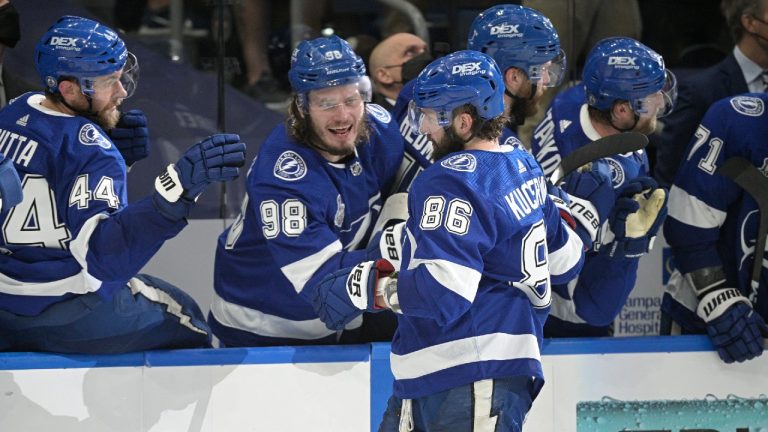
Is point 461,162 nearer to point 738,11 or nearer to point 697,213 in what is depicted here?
point 697,213

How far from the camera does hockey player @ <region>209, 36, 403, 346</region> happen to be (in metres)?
3.53

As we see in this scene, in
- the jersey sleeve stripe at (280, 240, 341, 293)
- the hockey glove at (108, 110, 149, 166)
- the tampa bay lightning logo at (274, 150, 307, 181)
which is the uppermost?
the tampa bay lightning logo at (274, 150, 307, 181)

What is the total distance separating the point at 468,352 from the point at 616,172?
3.18 feet

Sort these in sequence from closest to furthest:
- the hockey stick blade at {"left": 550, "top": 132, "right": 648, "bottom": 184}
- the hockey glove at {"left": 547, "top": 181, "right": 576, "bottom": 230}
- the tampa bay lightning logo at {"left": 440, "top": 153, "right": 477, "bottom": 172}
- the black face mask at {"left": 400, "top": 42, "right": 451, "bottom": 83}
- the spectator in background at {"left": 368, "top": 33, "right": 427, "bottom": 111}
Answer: the tampa bay lightning logo at {"left": 440, "top": 153, "right": 477, "bottom": 172}, the hockey glove at {"left": 547, "top": 181, "right": 576, "bottom": 230}, the hockey stick blade at {"left": 550, "top": 132, "right": 648, "bottom": 184}, the black face mask at {"left": 400, "top": 42, "right": 451, "bottom": 83}, the spectator in background at {"left": 368, "top": 33, "right": 427, "bottom": 111}

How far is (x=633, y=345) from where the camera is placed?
3676 mm

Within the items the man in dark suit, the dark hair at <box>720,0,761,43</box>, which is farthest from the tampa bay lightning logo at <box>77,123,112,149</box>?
the dark hair at <box>720,0,761,43</box>

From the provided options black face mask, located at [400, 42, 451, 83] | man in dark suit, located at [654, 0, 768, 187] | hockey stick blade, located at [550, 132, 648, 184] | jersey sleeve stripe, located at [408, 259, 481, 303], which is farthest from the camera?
black face mask, located at [400, 42, 451, 83]

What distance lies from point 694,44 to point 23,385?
3.02 metres

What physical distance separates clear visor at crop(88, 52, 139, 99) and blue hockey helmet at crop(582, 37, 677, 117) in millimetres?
1274

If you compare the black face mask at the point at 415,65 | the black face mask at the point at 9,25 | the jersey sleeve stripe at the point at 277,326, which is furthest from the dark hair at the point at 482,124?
the black face mask at the point at 9,25

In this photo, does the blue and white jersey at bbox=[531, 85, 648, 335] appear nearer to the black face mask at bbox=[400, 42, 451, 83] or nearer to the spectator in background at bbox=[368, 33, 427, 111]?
Answer: the black face mask at bbox=[400, 42, 451, 83]

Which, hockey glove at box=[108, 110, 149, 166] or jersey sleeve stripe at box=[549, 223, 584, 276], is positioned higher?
jersey sleeve stripe at box=[549, 223, 584, 276]

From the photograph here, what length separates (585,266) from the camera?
12.6 ft

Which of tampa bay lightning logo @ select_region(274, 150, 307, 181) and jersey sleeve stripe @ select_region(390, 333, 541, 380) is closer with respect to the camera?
jersey sleeve stripe @ select_region(390, 333, 541, 380)
